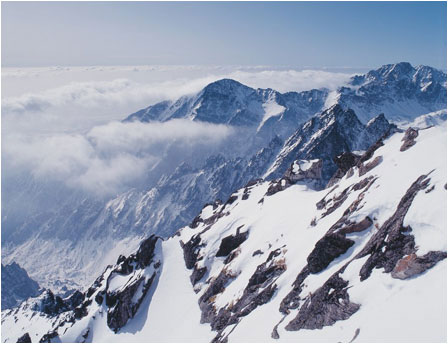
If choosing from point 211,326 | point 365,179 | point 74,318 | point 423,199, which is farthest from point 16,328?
point 423,199

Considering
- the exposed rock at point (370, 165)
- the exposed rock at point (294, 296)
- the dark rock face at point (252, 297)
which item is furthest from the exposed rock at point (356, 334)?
the exposed rock at point (370, 165)

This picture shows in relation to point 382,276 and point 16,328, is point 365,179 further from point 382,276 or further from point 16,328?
point 16,328

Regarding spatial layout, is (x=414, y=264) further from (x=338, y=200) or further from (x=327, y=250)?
(x=338, y=200)

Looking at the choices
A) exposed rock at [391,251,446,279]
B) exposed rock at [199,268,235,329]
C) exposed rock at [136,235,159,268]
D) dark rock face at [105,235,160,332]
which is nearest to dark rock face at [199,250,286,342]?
exposed rock at [199,268,235,329]

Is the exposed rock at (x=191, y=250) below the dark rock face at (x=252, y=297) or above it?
below

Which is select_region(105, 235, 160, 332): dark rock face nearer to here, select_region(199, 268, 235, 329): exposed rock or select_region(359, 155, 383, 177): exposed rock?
select_region(199, 268, 235, 329): exposed rock

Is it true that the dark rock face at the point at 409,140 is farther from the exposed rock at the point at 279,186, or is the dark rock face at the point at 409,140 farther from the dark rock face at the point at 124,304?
the dark rock face at the point at 124,304
